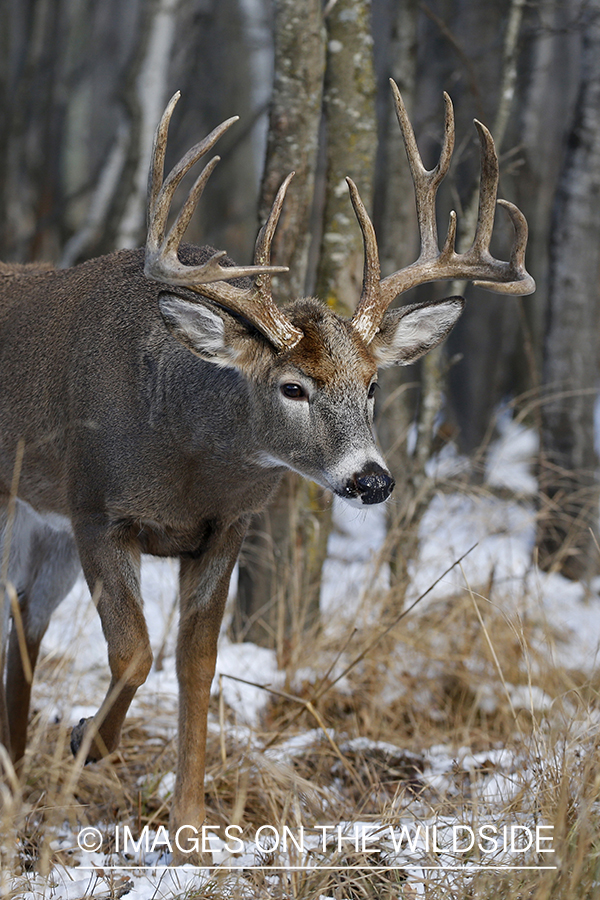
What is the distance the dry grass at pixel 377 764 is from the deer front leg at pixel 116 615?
20 centimetres

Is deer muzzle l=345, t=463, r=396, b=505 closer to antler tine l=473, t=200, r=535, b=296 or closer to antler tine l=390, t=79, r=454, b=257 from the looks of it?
antler tine l=473, t=200, r=535, b=296

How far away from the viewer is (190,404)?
3.94m

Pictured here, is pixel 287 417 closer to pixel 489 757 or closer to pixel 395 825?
pixel 395 825

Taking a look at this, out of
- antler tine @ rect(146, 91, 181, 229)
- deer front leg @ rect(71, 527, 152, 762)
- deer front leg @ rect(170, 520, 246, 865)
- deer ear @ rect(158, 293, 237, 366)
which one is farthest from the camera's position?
deer front leg @ rect(170, 520, 246, 865)

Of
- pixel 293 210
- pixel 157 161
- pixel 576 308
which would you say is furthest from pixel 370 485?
pixel 576 308

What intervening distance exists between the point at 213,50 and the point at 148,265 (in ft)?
67.0

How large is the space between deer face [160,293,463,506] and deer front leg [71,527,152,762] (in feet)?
2.20

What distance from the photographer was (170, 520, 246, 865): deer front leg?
412cm

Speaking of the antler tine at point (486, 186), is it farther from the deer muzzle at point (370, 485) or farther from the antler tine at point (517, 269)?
the deer muzzle at point (370, 485)

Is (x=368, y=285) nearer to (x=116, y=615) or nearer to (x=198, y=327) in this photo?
(x=198, y=327)

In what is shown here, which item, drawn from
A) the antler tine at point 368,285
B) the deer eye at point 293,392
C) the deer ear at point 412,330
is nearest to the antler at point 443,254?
the antler tine at point 368,285

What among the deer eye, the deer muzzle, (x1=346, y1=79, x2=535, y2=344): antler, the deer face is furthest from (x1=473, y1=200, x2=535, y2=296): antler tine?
the deer muzzle

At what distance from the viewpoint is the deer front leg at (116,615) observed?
388 centimetres

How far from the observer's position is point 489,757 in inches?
177
